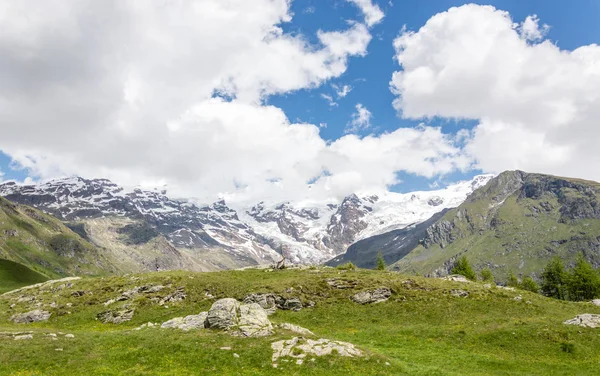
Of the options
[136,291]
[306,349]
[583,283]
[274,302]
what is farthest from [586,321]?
[583,283]

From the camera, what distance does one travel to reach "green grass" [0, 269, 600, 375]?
3145 cm

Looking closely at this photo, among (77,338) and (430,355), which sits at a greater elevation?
(77,338)

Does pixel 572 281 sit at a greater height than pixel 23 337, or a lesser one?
lesser

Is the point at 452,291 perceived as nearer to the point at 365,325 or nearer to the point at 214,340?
the point at 365,325

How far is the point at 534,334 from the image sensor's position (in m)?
42.1

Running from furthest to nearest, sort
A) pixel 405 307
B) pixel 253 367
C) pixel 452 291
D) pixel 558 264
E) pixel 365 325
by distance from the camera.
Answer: pixel 558 264
pixel 452 291
pixel 405 307
pixel 365 325
pixel 253 367

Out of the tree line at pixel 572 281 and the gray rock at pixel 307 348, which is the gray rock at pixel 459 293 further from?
the tree line at pixel 572 281

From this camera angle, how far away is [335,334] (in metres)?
47.3

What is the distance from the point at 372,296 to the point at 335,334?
50.9ft

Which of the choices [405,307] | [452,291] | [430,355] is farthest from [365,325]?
[452,291]

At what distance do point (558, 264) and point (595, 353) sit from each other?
9055cm

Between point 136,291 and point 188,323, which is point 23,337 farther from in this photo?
point 136,291

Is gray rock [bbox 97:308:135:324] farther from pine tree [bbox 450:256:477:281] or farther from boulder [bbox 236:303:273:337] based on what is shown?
pine tree [bbox 450:256:477:281]

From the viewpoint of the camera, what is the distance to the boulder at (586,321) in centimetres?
4342
